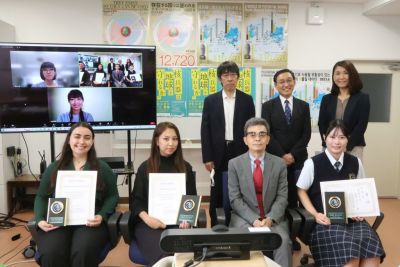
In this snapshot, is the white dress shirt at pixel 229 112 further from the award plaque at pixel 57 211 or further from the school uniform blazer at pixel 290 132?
the award plaque at pixel 57 211

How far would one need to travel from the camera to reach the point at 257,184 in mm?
2221

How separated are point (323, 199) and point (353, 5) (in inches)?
128

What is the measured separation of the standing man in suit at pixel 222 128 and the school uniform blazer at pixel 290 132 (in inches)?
9.6

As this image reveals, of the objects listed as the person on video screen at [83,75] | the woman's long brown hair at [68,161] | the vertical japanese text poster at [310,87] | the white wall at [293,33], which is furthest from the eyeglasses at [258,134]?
the vertical japanese text poster at [310,87]

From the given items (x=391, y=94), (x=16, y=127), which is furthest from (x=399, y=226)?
(x=16, y=127)

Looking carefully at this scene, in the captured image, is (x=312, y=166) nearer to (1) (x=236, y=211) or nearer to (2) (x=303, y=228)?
(2) (x=303, y=228)

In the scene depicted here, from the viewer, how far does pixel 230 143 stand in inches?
113

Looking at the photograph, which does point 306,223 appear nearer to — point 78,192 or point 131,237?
point 131,237

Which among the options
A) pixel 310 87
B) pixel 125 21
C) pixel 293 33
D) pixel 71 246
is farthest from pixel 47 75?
pixel 310 87

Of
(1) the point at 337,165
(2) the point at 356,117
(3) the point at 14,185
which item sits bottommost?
(3) the point at 14,185

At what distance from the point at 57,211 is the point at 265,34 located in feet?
10.7

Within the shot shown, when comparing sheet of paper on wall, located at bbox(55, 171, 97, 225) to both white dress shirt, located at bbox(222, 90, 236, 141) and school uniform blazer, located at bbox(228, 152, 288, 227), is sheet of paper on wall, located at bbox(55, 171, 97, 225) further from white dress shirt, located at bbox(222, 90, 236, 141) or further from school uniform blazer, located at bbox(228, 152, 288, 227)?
white dress shirt, located at bbox(222, 90, 236, 141)

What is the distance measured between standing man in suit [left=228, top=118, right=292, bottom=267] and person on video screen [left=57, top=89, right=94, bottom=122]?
140 centimetres

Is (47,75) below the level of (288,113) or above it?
above
